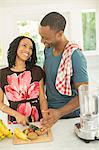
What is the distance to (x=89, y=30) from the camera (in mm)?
3514

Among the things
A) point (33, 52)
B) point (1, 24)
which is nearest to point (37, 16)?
point (1, 24)

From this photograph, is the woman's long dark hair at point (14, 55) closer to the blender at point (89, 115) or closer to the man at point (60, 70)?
the man at point (60, 70)

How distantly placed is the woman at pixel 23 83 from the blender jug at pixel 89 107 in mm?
444

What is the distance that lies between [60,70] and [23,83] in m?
0.28

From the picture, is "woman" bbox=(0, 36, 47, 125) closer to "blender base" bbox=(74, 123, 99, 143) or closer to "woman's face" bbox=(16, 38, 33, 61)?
"woman's face" bbox=(16, 38, 33, 61)

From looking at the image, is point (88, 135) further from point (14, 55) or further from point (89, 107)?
point (14, 55)

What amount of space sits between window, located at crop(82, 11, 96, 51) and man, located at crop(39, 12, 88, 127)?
1.82 m

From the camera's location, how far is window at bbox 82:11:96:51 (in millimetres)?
3455

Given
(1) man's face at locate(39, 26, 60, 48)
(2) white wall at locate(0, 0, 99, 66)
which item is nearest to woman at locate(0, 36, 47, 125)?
(1) man's face at locate(39, 26, 60, 48)

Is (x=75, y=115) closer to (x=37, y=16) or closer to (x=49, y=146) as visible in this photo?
(x=49, y=146)

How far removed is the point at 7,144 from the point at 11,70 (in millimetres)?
608

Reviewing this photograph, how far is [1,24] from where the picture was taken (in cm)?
337

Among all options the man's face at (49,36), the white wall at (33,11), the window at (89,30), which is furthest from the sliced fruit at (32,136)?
the window at (89,30)

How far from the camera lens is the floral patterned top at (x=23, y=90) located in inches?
67.8
